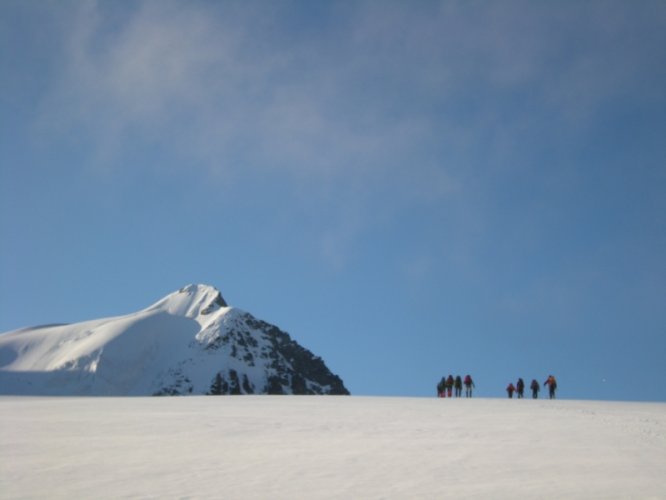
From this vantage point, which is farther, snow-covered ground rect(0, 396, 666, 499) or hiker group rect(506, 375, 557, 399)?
hiker group rect(506, 375, 557, 399)

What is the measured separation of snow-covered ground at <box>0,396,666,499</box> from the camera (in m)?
11.6

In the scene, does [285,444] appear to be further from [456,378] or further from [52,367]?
[52,367]

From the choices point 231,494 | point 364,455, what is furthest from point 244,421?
point 231,494

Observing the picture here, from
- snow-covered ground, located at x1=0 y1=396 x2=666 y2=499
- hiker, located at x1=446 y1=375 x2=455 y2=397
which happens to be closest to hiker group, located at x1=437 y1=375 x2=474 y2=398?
hiker, located at x1=446 y1=375 x2=455 y2=397

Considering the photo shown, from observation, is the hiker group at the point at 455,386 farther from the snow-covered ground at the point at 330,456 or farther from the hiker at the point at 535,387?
the snow-covered ground at the point at 330,456

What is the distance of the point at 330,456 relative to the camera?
578 inches

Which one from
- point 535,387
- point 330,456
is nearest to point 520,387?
point 535,387

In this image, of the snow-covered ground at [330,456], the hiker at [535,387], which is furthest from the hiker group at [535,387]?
the snow-covered ground at [330,456]

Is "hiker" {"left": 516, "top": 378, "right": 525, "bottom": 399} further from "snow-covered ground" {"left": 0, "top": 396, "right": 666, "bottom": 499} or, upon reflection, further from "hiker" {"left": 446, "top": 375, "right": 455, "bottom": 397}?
"snow-covered ground" {"left": 0, "top": 396, "right": 666, "bottom": 499}

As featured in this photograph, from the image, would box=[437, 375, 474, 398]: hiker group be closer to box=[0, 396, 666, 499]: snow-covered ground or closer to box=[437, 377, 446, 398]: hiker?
box=[437, 377, 446, 398]: hiker

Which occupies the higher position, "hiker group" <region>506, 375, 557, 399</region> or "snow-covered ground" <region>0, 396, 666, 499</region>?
"hiker group" <region>506, 375, 557, 399</region>

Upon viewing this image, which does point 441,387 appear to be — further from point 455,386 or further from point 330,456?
point 330,456

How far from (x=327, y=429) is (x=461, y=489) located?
8.41 m

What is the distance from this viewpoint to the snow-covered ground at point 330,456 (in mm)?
11633
